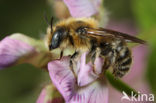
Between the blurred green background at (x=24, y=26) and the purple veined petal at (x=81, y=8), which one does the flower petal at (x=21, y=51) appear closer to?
the purple veined petal at (x=81, y=8)

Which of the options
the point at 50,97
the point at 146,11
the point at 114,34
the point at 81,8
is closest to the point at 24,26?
the point at 146,11

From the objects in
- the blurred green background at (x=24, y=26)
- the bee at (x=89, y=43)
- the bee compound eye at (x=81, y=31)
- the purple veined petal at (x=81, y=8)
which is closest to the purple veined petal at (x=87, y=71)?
the bee at (x=89, y=43)

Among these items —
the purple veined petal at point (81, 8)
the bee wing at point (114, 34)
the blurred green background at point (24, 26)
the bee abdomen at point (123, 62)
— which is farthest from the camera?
the blurred green background at point (24, 26)

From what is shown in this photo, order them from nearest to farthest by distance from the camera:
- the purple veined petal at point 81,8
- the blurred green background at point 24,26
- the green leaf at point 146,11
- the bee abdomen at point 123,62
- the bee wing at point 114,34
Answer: the bee wing at point 114,34 → the bee abdomen at point 123,62 → the purple veined petal at point 81,8 → the green leaf at point 146,11 → the blurred green background at point 24,26

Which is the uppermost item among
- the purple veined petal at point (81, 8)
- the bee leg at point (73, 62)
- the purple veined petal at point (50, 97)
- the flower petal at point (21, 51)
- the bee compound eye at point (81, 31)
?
the purple veined petal at point (81, 8)

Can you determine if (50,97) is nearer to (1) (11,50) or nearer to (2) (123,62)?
(1) (11,50)

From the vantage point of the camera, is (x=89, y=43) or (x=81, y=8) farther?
(x=81, y=8)

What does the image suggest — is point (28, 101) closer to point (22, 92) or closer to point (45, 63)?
point (22, 92)
